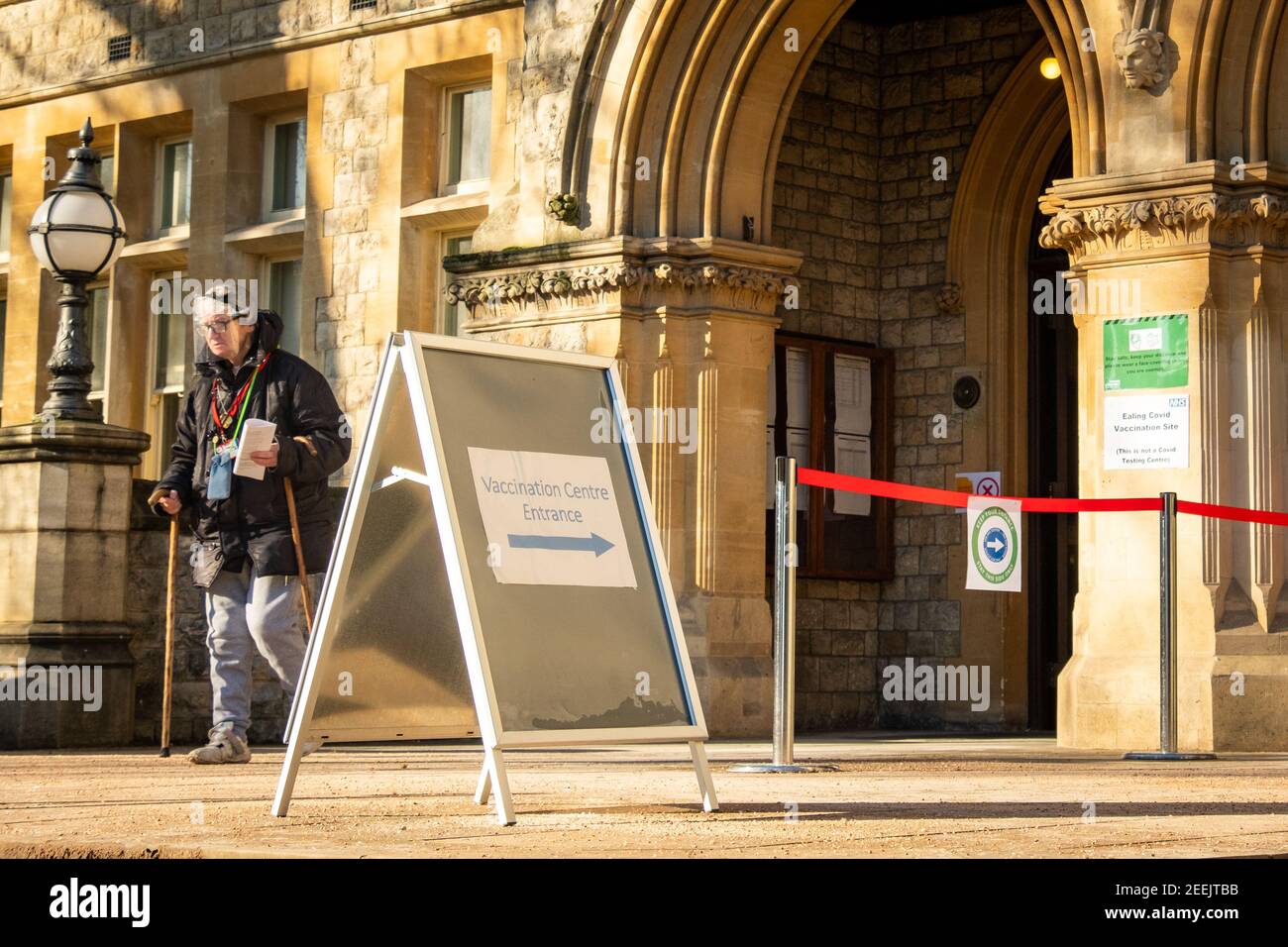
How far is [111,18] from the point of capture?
19250 millimetres

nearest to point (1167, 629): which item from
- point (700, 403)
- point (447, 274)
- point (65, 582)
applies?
point (700, 403)

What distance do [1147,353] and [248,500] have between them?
5.02m

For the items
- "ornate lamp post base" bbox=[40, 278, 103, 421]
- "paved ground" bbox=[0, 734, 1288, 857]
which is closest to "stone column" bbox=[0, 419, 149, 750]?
"ornate lamp post base" bbox=[40, 278, 103, 421]

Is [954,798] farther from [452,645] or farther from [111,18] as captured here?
[111,18]

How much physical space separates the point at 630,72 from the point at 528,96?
2.77 feet

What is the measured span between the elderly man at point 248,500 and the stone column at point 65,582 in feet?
8.81

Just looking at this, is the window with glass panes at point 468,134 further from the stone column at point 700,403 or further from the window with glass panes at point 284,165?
the stone column at point 700,403

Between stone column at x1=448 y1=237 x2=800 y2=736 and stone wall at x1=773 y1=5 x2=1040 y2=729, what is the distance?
1890 millimetres

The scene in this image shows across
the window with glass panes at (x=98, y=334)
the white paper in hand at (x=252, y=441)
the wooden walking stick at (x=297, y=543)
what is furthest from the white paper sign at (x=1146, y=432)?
the window with glass panes at (x=98, y=334)

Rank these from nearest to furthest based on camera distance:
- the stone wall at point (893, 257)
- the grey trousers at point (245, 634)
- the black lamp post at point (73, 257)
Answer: the grey trousers at point (245, 634)
the black lamp post at point (73, 257)
the stone wall at point (893, 257)

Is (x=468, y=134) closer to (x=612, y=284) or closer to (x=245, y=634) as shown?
(x=612, y=284)

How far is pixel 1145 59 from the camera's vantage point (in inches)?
490

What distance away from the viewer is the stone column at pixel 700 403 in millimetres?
14586

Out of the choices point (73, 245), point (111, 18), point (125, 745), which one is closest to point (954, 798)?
point (125, 745)
